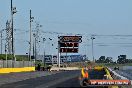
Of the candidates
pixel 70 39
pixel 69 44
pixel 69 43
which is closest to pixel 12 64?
pixel 70 39

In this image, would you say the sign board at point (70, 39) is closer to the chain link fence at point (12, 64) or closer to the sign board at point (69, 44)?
the sign board at point (69, 44)

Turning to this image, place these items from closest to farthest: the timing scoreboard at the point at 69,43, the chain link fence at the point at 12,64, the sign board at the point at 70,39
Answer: the timing scoreboard at the point at 69,43, the sign board at the point at 70,39, the chain link fence at the point at 12,64

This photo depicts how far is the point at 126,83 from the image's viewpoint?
24.1 meters

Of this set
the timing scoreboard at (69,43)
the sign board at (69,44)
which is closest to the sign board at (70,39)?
the timing scoreboard at (69,43)

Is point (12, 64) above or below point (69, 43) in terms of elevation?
below

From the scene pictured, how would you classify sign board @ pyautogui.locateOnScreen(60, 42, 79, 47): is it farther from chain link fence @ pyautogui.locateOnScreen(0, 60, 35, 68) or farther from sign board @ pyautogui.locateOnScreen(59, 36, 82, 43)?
chain link fence @ pyautogui.locateOnScreen(0, 60, 35, 68)

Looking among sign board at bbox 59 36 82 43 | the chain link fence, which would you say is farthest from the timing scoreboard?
the chain link fence

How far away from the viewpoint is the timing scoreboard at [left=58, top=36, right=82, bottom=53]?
79.2 metres

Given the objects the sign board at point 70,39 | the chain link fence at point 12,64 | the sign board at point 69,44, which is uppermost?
the sign board at point 70,39

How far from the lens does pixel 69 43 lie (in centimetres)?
8269

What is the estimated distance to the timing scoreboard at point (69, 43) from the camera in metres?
79.2

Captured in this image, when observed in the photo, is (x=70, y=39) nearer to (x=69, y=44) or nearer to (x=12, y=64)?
(x=69, y=44)

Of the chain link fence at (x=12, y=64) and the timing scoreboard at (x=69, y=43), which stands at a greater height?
the timing scoreboard at (x=69, y=43)

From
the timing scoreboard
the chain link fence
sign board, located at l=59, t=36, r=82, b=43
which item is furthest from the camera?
the chain link fence
